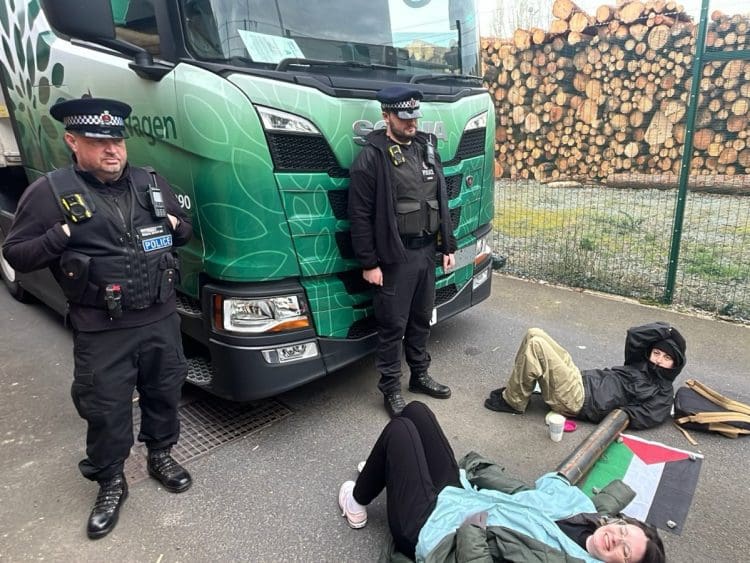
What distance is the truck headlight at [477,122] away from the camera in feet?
11.8

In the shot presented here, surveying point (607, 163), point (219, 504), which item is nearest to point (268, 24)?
point (219, 504)

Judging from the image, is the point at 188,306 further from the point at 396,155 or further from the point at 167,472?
the point at 396,155

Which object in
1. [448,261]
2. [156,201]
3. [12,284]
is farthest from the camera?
[12,284]

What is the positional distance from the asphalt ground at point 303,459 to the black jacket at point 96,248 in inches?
39.1

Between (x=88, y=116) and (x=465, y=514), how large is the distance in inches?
86.2

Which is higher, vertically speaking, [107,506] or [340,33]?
[340,33]

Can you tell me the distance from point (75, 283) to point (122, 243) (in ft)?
0.80

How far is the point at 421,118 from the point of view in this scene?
3.20m

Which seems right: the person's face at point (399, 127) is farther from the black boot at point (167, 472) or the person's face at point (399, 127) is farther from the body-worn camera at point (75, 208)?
the black boot at point (167, 472)

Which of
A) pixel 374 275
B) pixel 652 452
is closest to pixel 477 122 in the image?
pixel 374 275

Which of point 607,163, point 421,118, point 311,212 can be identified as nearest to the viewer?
point 311,212

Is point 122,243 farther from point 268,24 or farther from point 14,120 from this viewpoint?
point 14,120

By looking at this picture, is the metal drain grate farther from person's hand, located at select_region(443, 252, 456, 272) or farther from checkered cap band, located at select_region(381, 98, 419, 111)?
checkered cap band, located at select_region(381, 98, 419, 111)

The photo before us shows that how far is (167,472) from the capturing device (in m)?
2.70
